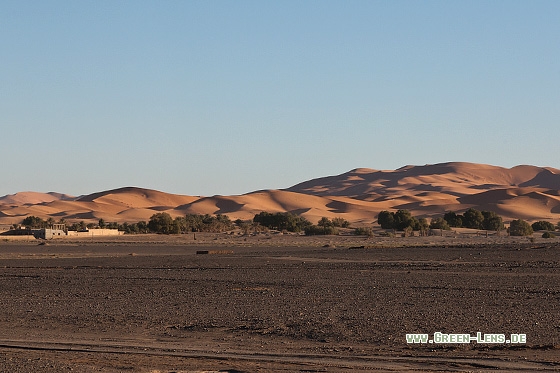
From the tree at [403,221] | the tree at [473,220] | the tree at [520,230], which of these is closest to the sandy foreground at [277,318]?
the tree at [520,230]

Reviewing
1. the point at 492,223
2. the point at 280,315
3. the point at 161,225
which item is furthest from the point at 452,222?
the point at 280,315

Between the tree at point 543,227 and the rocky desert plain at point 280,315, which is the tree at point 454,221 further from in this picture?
the rocky desert plain at point 280,315

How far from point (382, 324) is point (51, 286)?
12178 millimetres

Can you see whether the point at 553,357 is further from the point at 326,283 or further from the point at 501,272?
the point at 501,272

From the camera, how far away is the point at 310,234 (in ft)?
247

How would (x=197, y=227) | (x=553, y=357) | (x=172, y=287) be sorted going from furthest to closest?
(x=197, y=227) → (x=172, y=287) → (x=553, y=357)

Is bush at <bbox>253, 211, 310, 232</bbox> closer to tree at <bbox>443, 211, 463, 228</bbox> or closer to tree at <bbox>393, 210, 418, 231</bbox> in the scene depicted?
A: tree at <bbox>393, 210, 418, 231</bbox>

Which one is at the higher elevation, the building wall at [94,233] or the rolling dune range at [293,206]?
the rolling dune range at [293,206]

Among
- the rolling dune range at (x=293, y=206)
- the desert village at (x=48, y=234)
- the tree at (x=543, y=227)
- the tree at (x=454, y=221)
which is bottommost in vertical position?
the desert village at (x=48, y=234)

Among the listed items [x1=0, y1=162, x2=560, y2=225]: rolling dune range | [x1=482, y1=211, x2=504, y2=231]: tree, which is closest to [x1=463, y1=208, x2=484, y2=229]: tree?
[x1=482, y1=211, x2=504, y2=231]: tree

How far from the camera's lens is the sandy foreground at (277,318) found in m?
11.9

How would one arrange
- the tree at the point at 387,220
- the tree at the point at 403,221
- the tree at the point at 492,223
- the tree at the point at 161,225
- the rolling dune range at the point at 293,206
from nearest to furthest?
the tree at the point at 161,225 < the tree at the point at 403,221 < the tree at the point at 492,223 < the tree at the point at 387,220 < the rolling dune range at the point at 293,206

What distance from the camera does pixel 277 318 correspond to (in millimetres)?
16406

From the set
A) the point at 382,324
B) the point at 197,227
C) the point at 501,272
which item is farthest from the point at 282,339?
the point at 197,227
